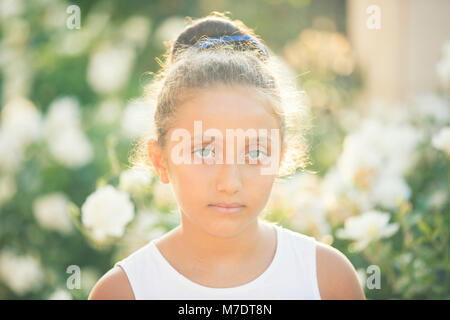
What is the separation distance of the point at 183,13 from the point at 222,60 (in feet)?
15.1

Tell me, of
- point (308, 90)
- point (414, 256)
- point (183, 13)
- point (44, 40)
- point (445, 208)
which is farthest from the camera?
point (183, 13)

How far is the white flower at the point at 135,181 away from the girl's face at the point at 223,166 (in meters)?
0.61

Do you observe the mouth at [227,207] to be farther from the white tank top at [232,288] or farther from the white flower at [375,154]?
the white flower at [375,154]

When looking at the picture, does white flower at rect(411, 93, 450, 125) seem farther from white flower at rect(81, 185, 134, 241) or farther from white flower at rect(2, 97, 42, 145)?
white flower at rect(2, 97, 42, 145)

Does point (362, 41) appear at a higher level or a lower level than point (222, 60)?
higher

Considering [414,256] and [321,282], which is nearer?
[321,282]

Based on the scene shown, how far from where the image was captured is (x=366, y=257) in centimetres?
219

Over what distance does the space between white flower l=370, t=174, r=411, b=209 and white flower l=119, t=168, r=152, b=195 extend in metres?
1.03

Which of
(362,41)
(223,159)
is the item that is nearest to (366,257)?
(223,159)

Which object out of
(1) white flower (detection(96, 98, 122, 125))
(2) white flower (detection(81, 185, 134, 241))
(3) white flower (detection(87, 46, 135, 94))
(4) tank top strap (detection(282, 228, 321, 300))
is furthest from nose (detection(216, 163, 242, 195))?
(3) white flower (detection(87, 46, 135, 94))

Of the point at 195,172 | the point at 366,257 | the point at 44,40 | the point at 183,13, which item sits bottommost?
the point at 366,257

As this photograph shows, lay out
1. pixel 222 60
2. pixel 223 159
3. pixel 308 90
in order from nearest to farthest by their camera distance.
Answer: pixel 223 159
pixel 222 60
pixel 308 90

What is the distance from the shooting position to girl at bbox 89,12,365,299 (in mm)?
1457
